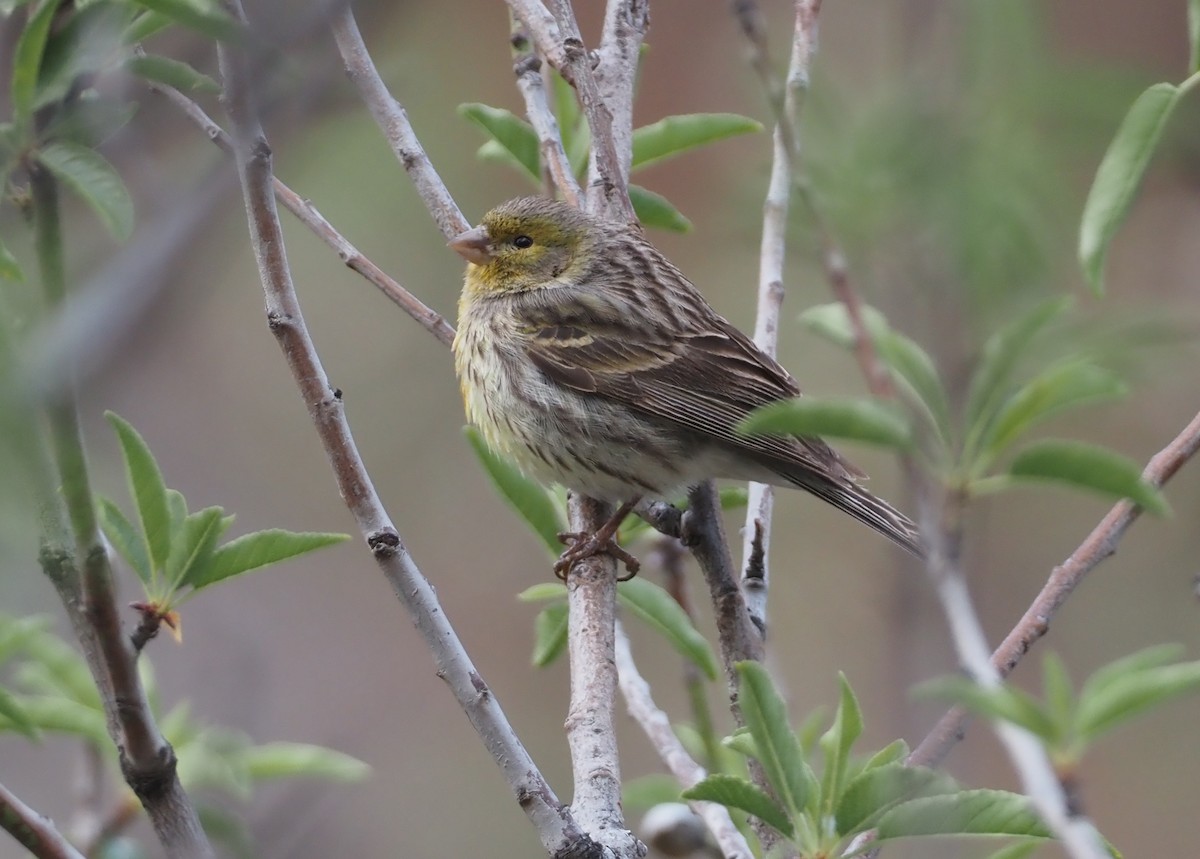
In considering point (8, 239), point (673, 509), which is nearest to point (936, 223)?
point (8, 239)

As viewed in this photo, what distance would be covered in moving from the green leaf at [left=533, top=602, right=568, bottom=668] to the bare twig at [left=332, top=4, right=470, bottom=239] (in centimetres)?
119

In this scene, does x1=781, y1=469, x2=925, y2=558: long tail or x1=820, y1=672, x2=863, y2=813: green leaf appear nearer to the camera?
x1=820, y1=672, x2=863, y2=813: green leaf

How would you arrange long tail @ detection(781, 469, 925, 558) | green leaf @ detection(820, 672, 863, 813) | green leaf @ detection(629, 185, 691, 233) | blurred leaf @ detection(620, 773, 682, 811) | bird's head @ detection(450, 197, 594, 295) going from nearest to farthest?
green leaf @ detection(820, 672, 863, 813) < blurred leaf @ detection(620, 773, 682, 811) < green leaf @ detection(629, 185, 691, 233) < long tail @ detection(781, 469, 925, 558) < bird's head @ detection(450, 197, 594, 295)

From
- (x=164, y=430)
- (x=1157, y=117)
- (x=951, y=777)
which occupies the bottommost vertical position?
(x=951, y=777)

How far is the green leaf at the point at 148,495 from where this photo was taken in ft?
9.01

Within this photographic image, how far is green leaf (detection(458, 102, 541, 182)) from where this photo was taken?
159 inches

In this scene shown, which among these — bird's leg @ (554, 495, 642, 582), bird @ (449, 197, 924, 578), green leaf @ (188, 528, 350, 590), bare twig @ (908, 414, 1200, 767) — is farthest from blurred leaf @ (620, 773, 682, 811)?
green leaf @ (188, 528, 350, 590)

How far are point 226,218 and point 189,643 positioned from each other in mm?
6785

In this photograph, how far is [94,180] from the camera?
2.14m

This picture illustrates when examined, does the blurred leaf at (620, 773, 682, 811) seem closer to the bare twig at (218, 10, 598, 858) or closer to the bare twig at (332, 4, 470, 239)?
the bare twig at (218, 10, 598, 858)

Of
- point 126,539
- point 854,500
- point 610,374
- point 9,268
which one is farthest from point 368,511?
point 610,374

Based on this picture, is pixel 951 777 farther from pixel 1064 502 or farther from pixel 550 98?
pixel 1064 502

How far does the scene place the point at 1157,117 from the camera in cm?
252

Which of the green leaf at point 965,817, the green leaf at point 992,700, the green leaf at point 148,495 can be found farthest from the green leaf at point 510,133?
the green leaf at point 992,700
